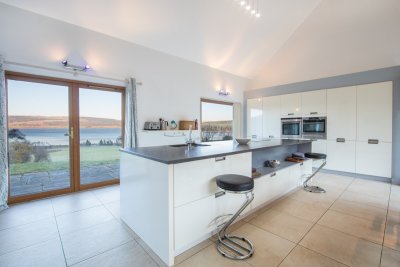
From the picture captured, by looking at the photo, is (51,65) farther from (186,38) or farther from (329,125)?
(329,125)

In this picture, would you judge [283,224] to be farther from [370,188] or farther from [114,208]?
[370,188]

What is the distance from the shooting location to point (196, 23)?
382 centimetres

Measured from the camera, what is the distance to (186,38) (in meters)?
4.06

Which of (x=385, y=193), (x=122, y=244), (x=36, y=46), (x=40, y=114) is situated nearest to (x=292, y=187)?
(x=385, y=193)

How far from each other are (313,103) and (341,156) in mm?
1361

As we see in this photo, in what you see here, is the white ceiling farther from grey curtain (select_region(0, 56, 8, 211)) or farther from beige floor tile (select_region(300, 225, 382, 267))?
beige floor tile (select_region(300, 225, 382, 267))

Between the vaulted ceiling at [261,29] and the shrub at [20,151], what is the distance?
1988 mm

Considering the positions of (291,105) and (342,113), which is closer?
(342,113)

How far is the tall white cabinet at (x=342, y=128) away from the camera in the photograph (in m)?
4.02

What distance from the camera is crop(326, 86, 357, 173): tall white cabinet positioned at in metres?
4.02

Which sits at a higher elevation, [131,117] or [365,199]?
[131,117]

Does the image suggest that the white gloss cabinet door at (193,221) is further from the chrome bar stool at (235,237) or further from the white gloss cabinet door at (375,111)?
the white gloss cabinet door at (375,111)

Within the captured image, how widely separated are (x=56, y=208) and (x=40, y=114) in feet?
5.02

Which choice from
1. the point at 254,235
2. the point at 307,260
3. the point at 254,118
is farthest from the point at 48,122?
the point at 254,118
